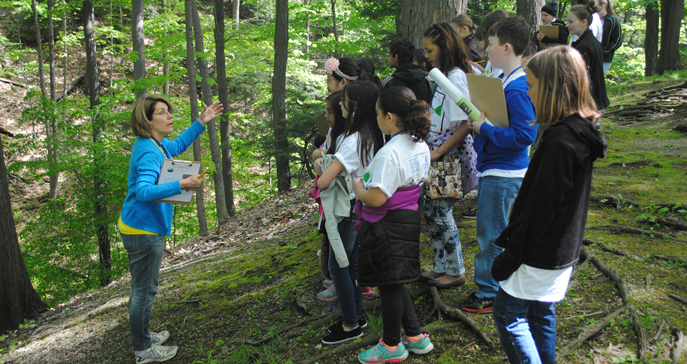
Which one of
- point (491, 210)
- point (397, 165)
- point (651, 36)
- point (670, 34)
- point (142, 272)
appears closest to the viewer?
point (397, 165)

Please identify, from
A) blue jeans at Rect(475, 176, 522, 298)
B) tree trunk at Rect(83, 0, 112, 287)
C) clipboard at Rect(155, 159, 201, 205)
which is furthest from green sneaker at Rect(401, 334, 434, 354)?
tree trunk at Rect(83, 0, 112, 287)

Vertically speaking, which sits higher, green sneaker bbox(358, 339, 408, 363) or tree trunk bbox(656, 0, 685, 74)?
tree trunk bbox(656, 0, 685, 74)

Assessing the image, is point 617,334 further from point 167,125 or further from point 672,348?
point 167,125

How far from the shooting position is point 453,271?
344 centimetres

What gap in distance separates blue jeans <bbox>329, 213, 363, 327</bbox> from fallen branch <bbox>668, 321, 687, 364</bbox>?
Result: 6.56 ft

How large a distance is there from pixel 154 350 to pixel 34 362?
5.60 ft

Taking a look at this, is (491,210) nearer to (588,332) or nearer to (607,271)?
(588,332)

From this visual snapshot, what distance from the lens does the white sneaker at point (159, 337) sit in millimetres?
3730

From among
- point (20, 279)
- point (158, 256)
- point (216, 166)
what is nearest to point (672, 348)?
point (158, 256)

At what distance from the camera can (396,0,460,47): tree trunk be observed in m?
4.79

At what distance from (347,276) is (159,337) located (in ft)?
6.69

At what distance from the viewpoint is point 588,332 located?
2672 mm

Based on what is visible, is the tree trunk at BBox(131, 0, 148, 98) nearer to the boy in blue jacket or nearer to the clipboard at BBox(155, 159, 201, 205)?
the clipboard at BBox(155, 159, 201, 205)

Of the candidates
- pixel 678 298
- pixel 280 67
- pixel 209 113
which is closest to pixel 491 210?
pixel 678 298
